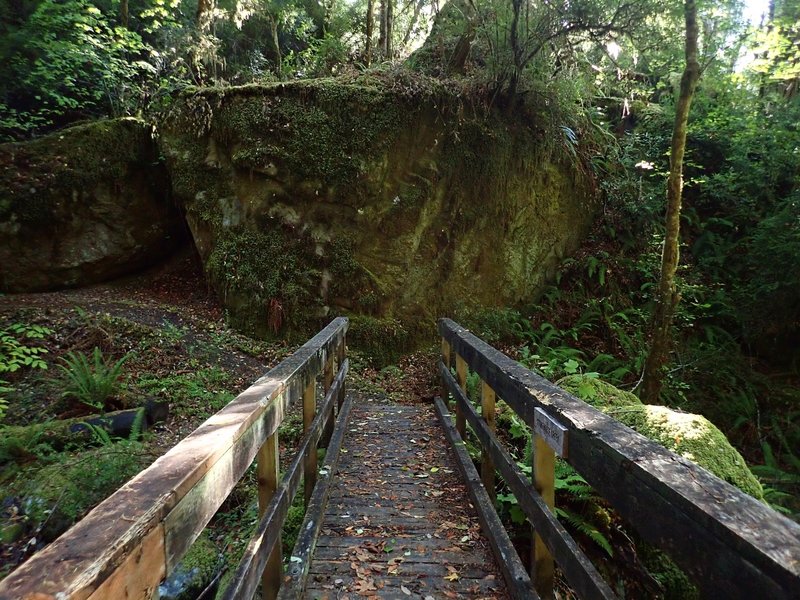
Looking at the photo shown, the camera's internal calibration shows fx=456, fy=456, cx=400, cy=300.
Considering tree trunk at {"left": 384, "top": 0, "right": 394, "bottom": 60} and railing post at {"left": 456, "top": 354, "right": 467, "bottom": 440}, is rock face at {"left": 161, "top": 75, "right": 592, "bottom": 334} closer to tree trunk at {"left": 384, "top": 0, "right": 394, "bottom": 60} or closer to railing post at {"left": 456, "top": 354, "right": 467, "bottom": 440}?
tree trunk at {"left": 384, "top": 0, "right": 394, "bottom": 60}

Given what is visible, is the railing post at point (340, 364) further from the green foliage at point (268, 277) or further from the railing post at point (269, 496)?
the railing post at point (269, 496)

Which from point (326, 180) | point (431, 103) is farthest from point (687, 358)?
point (326, 180)

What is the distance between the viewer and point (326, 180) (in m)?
8.66

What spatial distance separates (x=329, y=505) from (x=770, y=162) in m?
10.9

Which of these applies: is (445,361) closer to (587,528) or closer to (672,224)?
(587,528)

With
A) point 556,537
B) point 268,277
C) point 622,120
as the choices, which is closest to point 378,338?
point 268,277

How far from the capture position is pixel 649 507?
1.32m

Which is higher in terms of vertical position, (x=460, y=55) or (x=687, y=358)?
(x=460, y=55)

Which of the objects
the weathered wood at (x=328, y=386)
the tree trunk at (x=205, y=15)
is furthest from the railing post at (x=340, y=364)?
the tree trunk at (x=205, y=15)

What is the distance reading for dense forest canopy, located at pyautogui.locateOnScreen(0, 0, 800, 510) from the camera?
7.71m

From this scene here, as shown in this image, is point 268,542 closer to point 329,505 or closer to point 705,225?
point 329,505

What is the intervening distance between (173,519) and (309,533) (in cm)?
180

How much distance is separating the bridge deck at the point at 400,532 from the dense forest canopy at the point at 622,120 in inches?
149

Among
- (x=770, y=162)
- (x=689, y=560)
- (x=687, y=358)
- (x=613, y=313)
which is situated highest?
Result: (x=770, y=162)
